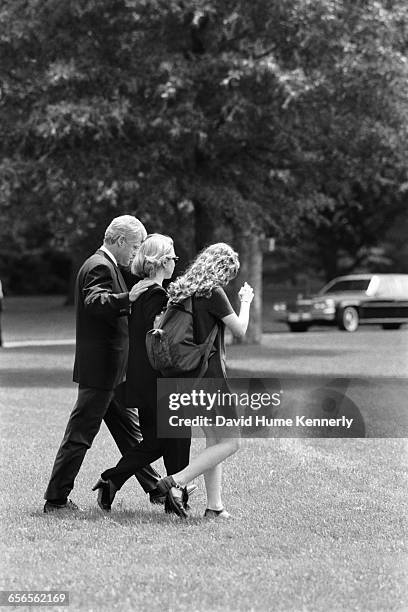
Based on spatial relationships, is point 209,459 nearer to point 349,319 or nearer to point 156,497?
point 156,497

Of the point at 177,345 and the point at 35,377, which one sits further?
the point at 35,377

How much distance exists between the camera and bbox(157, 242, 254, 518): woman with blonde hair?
6.91 metres

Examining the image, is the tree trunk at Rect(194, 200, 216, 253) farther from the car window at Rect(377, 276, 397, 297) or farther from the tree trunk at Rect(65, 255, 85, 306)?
the tree trunk at Rect(65, 255, 85, 306)

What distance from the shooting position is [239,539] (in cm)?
663

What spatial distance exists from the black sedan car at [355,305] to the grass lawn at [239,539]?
2319 cm

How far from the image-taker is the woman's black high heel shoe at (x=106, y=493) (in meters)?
7.43

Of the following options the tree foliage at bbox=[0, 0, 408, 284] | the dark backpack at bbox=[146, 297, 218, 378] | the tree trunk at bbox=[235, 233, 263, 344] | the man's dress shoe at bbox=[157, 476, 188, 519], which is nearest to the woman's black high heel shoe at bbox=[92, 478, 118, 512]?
the man's dress shoe at bbox=[157, 476, 188, 519]

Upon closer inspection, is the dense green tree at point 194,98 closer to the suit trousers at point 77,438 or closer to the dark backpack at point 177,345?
the suit trousers at point 77,438

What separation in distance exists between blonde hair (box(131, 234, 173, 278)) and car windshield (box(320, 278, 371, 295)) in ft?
91.7

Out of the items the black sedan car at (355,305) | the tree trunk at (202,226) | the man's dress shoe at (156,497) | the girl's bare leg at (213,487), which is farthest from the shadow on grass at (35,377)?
the black sedan car at (355,305)

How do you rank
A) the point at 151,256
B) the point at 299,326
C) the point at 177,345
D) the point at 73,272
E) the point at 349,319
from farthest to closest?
1. the point at 73,272
2. the point at 349,319
3. the point at 299,326
4. the point at 151,256
5. the point at 177,345

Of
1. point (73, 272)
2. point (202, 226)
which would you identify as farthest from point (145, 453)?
point (73, 272)

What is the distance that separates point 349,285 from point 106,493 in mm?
28289

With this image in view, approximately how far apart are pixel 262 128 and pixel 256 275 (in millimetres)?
8659
